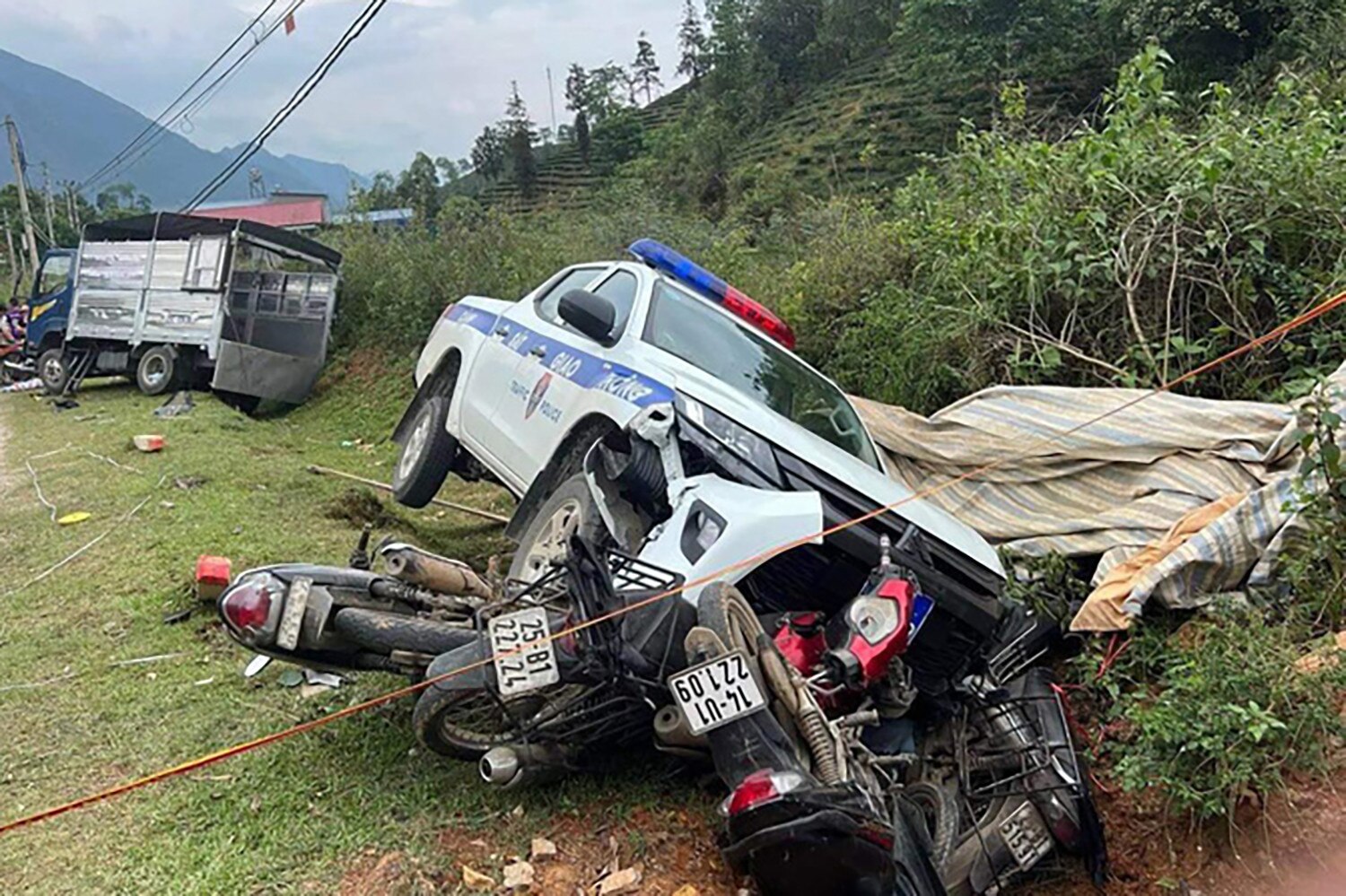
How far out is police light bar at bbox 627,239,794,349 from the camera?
5035mm

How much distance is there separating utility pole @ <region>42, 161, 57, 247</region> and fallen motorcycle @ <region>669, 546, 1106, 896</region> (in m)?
47.4

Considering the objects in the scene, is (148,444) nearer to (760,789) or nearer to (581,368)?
(581,368)

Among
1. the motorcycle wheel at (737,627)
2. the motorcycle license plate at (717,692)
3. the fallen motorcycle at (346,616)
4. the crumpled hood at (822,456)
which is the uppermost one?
the crumpled hood at (822,456)

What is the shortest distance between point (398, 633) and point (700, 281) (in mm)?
2762

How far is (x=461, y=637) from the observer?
308 centimetres

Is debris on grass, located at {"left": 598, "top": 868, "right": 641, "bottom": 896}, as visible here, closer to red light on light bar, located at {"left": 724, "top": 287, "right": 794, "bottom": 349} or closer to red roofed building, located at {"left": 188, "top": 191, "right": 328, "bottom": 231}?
red light on light bar, located at {"left": 724, "top": 287, "right": 794, "bottom": 349}

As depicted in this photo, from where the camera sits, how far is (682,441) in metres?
3.46

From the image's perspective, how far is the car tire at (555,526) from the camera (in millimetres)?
3559

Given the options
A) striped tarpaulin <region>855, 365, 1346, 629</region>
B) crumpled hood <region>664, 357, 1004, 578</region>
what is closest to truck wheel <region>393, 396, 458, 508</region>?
crumpled hood <region>664, 357, 1004, 578</region>

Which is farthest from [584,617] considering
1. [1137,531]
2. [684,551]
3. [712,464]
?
[1137,531]

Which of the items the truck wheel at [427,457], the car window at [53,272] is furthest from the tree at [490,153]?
the truck wheel at [427,457]

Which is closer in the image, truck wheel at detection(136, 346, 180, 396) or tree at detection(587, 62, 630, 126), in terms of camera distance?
truck wheel at detection(136, 346, 180, 396)

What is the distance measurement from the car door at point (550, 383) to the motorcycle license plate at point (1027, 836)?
7.43 ft

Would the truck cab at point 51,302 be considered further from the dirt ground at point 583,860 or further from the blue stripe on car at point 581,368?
the dirt ground at point 583,860
